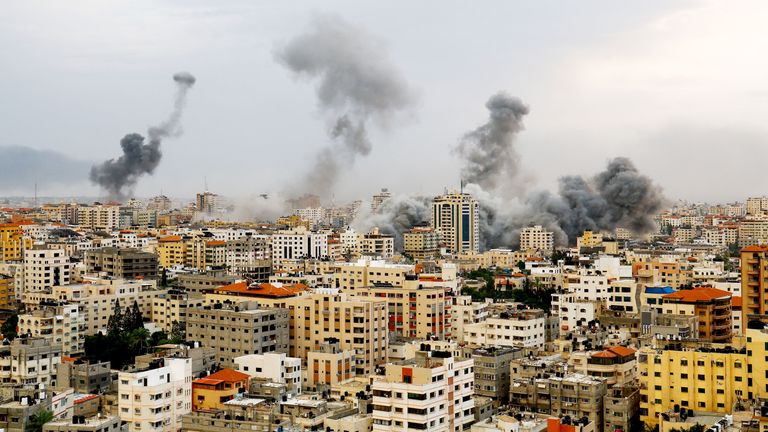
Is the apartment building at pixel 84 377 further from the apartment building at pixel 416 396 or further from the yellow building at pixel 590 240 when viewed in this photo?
the yellow building at pixel 590 240

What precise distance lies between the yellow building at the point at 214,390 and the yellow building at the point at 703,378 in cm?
826

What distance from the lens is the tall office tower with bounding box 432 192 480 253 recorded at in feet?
224

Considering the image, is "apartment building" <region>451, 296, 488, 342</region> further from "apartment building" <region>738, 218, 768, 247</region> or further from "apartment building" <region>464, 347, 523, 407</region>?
"apartment building" <region>738, 218, 768, 247</region>

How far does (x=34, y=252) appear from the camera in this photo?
1540 inches

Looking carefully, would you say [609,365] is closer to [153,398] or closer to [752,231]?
[153,398]

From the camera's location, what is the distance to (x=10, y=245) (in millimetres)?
49656

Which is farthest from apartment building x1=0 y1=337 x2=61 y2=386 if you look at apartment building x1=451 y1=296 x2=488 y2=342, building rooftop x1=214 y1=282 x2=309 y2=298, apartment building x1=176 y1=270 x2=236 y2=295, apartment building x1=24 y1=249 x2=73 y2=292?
apartment building x1=24 y1=249 x2=73 y2=292

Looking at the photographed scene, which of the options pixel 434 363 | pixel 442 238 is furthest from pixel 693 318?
pixel 442 238

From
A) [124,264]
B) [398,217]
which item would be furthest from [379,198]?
[124,264]

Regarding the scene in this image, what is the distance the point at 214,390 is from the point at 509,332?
9728mm

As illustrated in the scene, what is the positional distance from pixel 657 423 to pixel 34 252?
1071 inches

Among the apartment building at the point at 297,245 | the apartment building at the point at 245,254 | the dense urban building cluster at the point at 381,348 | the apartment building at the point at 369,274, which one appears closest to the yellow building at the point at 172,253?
the apartment building at the point at 245,254

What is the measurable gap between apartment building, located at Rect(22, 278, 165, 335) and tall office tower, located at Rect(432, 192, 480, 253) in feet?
113

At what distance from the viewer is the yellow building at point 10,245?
49.4 metres
